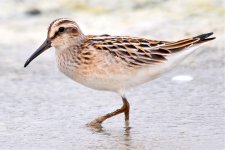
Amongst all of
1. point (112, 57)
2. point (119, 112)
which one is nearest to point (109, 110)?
point (119, 112)

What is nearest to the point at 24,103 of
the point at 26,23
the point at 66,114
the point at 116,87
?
the point at 66,114

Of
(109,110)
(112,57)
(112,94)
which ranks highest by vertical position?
(112,57)

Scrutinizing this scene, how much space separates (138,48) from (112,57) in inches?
15.9

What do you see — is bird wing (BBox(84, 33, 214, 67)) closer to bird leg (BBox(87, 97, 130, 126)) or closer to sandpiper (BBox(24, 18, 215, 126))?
sandpiper (BBox(24, 18, 215, 126))

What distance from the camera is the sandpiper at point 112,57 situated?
9555 millimetres

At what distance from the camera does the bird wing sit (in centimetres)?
966

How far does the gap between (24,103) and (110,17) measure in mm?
4576

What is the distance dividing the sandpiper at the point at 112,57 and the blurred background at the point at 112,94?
0.54 metres

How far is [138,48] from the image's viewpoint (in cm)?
977

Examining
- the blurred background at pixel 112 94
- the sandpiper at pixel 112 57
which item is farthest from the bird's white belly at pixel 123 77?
the blurred background at pixel 112 94

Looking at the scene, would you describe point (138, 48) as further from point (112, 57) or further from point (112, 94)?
point (112, 94)

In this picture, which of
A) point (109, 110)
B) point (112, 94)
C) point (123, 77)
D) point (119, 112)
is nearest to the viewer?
point (123, 77)

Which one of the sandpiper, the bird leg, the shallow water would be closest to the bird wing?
the sandpiper

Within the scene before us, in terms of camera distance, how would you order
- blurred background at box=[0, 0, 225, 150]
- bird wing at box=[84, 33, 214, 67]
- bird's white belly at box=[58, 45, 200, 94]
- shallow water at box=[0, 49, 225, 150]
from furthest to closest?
bird wing at box=[84, 33, 214, 67] → bird's white belly at box=[58, 45, 200, 94] → blurred background at box=[0, 0, 225, 150] → shallow water at box=[0, 49, 225, 150]
